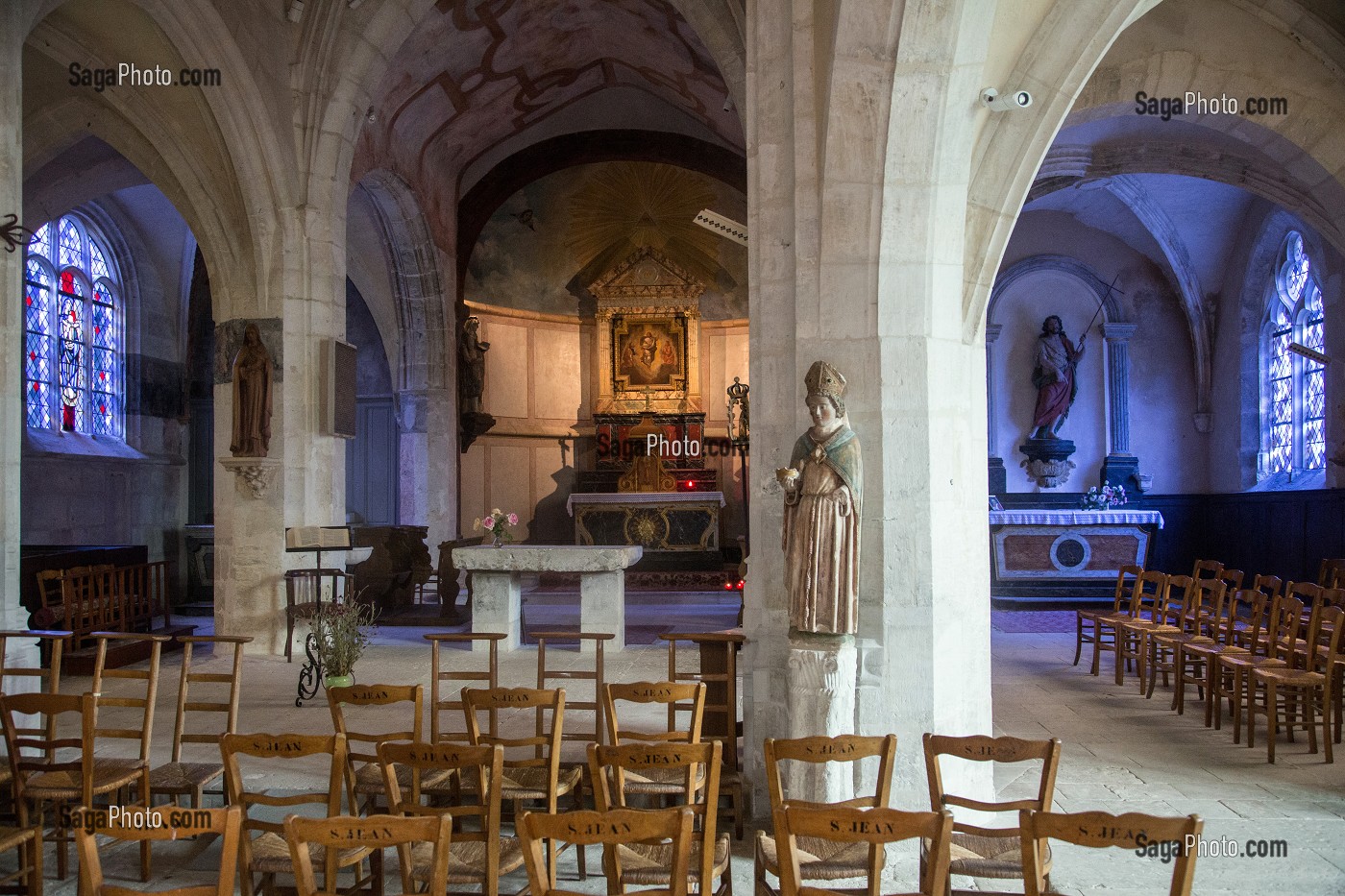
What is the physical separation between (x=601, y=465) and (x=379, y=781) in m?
11.6

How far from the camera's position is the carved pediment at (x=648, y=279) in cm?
1593

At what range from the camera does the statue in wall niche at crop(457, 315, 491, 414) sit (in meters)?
14.6

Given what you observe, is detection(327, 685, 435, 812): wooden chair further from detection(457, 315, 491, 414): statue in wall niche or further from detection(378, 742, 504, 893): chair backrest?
detection(457, 315, 491, 414): statue in wall niche

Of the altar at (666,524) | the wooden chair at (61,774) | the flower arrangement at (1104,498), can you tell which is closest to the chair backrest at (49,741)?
the wooden chair at (61,774)

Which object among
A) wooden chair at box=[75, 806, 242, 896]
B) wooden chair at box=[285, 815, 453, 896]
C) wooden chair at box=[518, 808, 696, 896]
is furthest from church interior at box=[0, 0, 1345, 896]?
wooden chair at box=[75, 806, 242, 896]

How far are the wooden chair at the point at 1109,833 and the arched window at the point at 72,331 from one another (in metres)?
12.4

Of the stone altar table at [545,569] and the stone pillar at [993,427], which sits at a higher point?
the stone pillar at [993,427]

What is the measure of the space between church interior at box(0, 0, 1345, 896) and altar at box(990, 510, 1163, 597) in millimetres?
65

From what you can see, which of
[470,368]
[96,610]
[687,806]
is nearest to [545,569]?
[96,610]

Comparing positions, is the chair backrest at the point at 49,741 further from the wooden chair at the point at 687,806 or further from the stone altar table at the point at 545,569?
the stone altar table at the point at 545,569

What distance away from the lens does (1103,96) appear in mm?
8352

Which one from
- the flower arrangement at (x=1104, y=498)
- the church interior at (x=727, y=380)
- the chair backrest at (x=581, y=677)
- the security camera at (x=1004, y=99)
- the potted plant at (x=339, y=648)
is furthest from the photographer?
the flower arrangement at (x=1104, y=498)

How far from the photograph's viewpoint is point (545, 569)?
8547 mm

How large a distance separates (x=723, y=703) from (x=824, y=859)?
209cm
